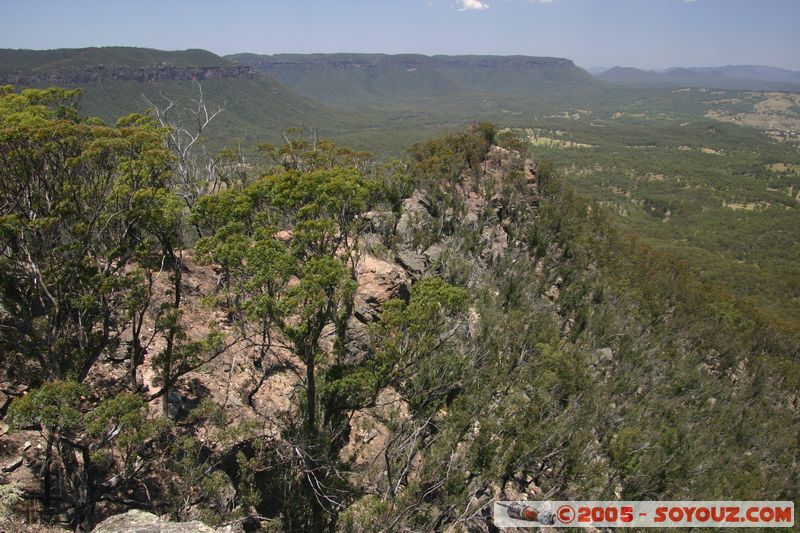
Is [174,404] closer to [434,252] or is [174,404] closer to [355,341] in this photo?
[355,341]

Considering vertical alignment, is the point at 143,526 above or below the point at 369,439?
above

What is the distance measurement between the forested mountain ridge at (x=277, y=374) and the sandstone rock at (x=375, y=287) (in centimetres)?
15

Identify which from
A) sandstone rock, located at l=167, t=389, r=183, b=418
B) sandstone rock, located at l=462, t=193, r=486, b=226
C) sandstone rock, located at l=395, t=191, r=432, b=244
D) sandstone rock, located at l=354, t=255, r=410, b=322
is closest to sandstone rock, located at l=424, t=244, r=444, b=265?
sandstone rock, located at l=395, t=191, r=432, b=244

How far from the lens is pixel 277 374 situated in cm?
2159

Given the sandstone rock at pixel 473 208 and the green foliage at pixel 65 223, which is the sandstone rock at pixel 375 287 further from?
the sandstone rock at pixel 473 208

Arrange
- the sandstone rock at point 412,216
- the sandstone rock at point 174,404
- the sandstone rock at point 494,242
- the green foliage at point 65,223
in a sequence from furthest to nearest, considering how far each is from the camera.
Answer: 1. the sandstone rock at point 494,242
2. the sandstone rock at point 412,216
3. the sandstone rock at point 174,404
4. the green foliage at point 65,223

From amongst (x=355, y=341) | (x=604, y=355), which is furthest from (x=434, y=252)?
(x=355, y=341)

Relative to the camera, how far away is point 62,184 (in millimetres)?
14156

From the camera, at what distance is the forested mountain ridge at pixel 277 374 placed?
13438 millimetres

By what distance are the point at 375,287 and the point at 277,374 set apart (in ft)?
23.3

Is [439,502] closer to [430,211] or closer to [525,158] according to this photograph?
[430,211]

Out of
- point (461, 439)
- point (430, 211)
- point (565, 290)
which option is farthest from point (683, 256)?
point (461, 439)

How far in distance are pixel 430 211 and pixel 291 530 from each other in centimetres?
3718

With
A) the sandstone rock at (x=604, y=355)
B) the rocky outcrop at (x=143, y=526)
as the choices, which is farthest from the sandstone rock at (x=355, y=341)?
the sandstone rock at (x=604, y=355)
